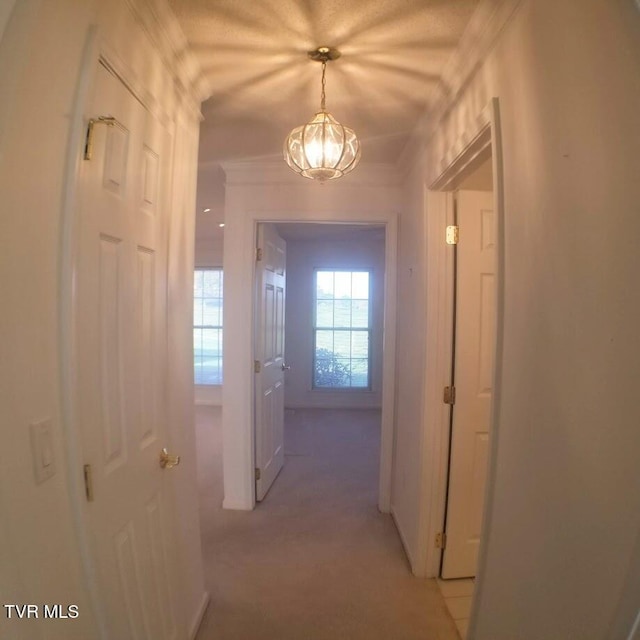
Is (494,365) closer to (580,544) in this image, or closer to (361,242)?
(580,544)

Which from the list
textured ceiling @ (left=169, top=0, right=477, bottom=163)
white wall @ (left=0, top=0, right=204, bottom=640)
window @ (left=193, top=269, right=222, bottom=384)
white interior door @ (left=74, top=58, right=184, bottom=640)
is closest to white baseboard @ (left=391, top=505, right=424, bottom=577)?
white interior door @ (left=74, top=58, right=184, bottom=640)

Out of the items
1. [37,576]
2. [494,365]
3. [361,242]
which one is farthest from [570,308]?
[361,242]

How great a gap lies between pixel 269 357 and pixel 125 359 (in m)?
1.94

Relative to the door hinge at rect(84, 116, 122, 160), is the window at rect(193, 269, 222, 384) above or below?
below

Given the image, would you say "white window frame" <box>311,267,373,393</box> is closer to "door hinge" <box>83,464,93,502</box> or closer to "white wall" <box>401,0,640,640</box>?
"white wall" <box>401,0,640,640</box>

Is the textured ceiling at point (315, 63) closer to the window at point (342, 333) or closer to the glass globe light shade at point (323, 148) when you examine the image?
the glass globe light shade at point (323, 148)

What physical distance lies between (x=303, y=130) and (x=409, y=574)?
2.28 m

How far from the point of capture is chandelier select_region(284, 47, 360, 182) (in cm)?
151

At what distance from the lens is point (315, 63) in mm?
1590

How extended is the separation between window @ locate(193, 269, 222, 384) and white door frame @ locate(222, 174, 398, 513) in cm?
335

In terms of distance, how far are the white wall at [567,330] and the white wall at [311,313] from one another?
428 centimetres

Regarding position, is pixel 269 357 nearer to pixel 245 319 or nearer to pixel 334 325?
pixel 245 319

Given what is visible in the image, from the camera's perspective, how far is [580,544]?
838mm

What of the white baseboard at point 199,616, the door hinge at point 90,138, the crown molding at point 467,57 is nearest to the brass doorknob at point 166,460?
the white baseboard at point 199,616
